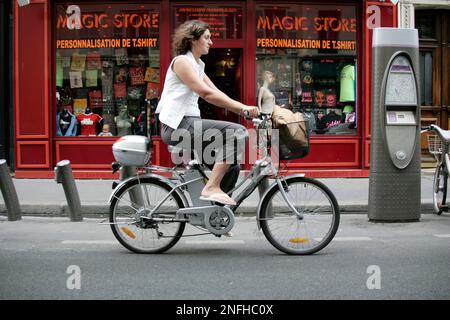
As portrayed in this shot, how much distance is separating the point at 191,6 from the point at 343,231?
6319 millimetres

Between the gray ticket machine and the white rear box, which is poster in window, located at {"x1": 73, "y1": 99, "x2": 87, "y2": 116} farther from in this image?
the white rear box

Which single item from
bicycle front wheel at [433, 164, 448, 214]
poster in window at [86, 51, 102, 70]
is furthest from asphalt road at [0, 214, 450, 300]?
poster in window at [86, 51, 102, 70]

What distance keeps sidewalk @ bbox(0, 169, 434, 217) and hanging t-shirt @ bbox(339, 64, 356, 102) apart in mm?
1620

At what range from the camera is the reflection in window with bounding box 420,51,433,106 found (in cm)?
1273

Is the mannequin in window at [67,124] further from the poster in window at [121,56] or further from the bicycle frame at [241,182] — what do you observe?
the bicycle frame at [241,182]

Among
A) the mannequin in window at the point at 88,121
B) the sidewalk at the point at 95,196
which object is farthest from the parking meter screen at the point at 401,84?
the mannequin in window at the point at 88,121

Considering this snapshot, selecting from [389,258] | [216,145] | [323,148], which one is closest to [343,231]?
[389,258]

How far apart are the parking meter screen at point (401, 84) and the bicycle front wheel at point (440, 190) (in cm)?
112

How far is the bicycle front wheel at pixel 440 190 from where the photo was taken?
8.02 metres

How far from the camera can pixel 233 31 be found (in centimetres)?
1195

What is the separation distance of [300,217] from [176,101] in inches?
55.9

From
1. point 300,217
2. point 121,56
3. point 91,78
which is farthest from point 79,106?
point 300,217

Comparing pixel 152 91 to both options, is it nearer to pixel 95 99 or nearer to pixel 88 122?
pixel 95 99
